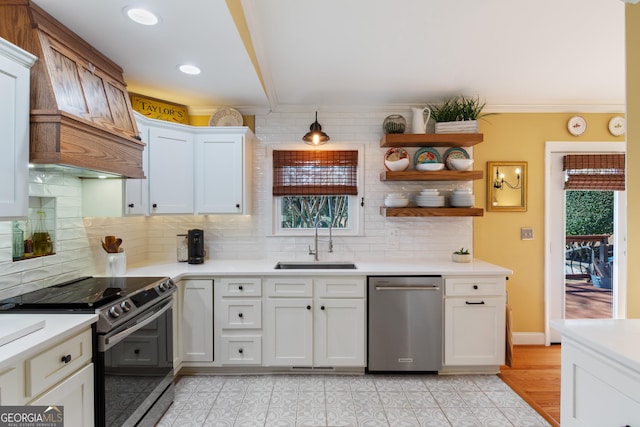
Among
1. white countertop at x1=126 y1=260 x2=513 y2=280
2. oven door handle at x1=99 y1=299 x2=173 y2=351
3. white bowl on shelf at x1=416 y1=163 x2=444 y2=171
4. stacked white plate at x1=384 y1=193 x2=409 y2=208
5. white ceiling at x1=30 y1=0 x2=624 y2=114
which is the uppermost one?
white ceiling at x1=30 y1=0 x2=624 y2=114

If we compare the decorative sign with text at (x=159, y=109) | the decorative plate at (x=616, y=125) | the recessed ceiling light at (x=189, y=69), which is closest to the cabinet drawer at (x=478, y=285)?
the decorative plate at (x=616, y=125)

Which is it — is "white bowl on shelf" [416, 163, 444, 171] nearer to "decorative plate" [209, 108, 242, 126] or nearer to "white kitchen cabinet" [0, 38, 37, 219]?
"decorative plate" [209, 108, 242, 126]

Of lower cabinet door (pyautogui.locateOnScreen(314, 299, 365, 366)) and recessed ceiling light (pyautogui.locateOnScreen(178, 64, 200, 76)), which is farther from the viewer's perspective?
lower cabinet door (pyautogui.locateOnScreen(314, 299, 365, 366))

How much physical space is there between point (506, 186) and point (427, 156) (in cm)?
94

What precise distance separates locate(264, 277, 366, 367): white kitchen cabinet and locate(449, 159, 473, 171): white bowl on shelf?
4.93ft

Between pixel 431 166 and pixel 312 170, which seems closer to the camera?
pixel 431 166

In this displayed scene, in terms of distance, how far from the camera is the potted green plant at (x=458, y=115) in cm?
302

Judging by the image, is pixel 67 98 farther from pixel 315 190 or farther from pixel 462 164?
pixel 462 164

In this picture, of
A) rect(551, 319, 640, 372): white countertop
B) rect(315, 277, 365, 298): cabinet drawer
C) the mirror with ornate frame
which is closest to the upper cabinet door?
rect(315, 277, 365, 298): cabinet drawer

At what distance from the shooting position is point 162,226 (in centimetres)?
321

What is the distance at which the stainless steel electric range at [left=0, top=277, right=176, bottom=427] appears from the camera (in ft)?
5.16

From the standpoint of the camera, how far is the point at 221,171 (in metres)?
2.91

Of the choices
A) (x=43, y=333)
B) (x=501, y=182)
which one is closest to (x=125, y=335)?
(x=43, y=333)

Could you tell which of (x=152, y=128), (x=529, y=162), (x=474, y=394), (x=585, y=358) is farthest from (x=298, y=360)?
(x=529, y=162)
